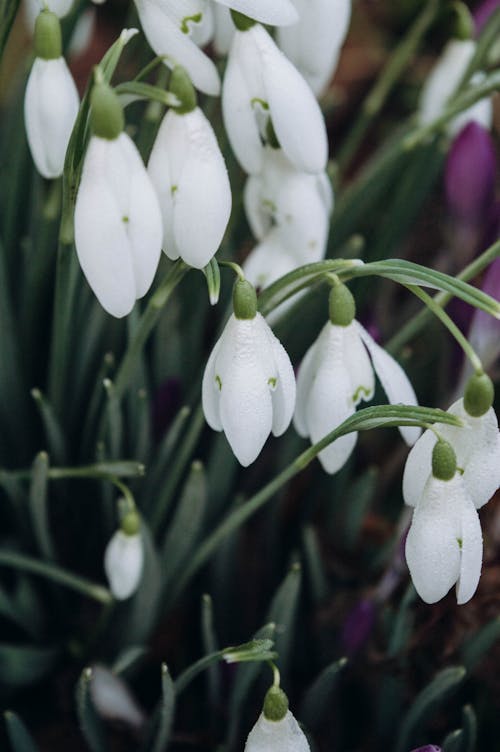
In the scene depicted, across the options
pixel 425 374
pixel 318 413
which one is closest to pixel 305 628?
pixel 425 374

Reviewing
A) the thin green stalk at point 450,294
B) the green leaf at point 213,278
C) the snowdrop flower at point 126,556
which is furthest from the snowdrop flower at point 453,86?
the snowdrop flower at point 126,556

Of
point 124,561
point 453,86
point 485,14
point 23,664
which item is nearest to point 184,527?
point 124,561

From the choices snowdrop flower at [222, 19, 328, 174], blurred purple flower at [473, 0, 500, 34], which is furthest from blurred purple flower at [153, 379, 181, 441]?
blurred purple flower at [473, 0, 500, 34]

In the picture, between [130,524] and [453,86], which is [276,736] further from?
[453,86]

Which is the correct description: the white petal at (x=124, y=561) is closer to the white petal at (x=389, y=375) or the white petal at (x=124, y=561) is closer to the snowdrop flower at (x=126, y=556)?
the snowdrop flower at (x=126, y=556)

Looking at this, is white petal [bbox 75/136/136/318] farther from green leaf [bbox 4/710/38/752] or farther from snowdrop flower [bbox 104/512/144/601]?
green leaf [bbox 4/710/38/752]

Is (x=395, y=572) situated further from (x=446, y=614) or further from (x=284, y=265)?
(x=284, y=265)
